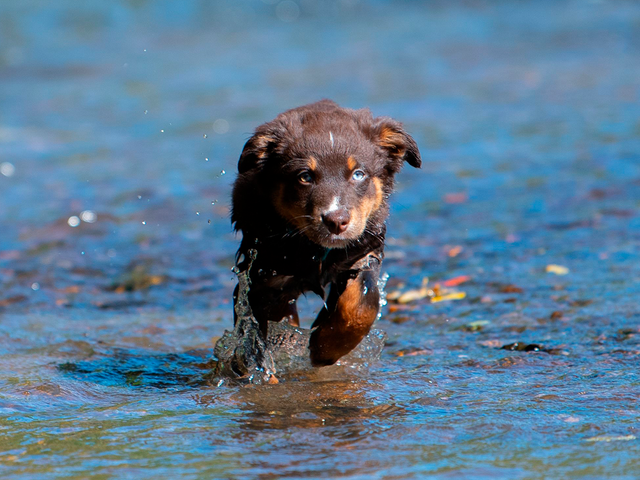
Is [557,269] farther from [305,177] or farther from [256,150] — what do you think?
[256,150]

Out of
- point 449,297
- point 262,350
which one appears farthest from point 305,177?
point 449,297

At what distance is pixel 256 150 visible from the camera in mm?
4980

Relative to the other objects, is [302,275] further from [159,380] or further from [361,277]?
[159,380]

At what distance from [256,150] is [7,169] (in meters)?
7.97

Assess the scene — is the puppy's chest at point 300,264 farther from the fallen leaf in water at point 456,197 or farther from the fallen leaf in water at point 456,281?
the fallen leaf in water at point 456,197

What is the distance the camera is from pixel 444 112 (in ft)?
46.1

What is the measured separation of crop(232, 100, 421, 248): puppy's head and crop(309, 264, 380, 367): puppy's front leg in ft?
1.01

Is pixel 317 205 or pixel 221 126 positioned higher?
pixel 221 126

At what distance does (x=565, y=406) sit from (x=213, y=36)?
64.2ft

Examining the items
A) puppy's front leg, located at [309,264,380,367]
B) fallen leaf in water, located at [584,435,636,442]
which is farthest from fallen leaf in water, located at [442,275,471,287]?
fallen leaf in water, located at [584,435,636,442]

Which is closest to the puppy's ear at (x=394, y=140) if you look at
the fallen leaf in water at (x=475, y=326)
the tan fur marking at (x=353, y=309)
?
the tan fur marking at (x=353, y=309)

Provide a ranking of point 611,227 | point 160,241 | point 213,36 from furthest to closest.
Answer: point 213,36 < point 160,241 < point 611,227

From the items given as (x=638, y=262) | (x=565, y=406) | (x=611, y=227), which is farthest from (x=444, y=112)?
(x=565, y=406)

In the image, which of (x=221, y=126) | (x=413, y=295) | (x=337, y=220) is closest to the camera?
(x=337, y=220)
